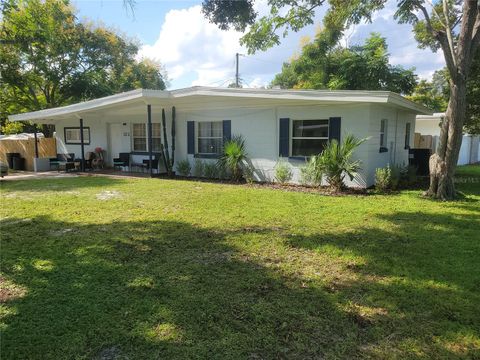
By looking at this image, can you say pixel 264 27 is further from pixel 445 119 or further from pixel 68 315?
pixel 68 315

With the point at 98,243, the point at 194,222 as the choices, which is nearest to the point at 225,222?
the point at 194,222

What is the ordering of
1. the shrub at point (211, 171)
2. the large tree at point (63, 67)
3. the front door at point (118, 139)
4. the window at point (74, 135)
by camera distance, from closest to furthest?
the shrub at point (211, 171) → the front door at point (118, 139) → the window at point (74, 135) → the large tree at point (63, 67)

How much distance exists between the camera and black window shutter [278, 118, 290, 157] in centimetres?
1065

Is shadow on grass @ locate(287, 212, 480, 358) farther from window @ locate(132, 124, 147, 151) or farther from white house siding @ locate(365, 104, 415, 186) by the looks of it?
window @ locate(132, 124, 147, 151)

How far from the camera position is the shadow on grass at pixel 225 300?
2674mm

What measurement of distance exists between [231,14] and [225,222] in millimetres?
5547

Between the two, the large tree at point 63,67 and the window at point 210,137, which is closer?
the window at point 210,137

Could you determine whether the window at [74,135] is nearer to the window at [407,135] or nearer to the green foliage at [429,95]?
the window at [407,135]

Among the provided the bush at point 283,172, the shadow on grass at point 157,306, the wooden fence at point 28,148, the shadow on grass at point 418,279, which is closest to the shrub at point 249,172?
the bush at point 283,172

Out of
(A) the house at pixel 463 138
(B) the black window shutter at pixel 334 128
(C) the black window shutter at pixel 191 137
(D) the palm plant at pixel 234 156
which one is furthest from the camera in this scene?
(A) the house at pixel 463 138

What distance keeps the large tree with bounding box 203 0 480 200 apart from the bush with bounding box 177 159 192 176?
4.80 m

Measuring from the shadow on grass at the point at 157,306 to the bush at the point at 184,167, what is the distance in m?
8.00

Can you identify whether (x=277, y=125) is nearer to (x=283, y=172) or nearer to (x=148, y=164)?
(x=283, y=172)

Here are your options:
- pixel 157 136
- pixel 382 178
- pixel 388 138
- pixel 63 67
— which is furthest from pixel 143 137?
pixel 63 67
